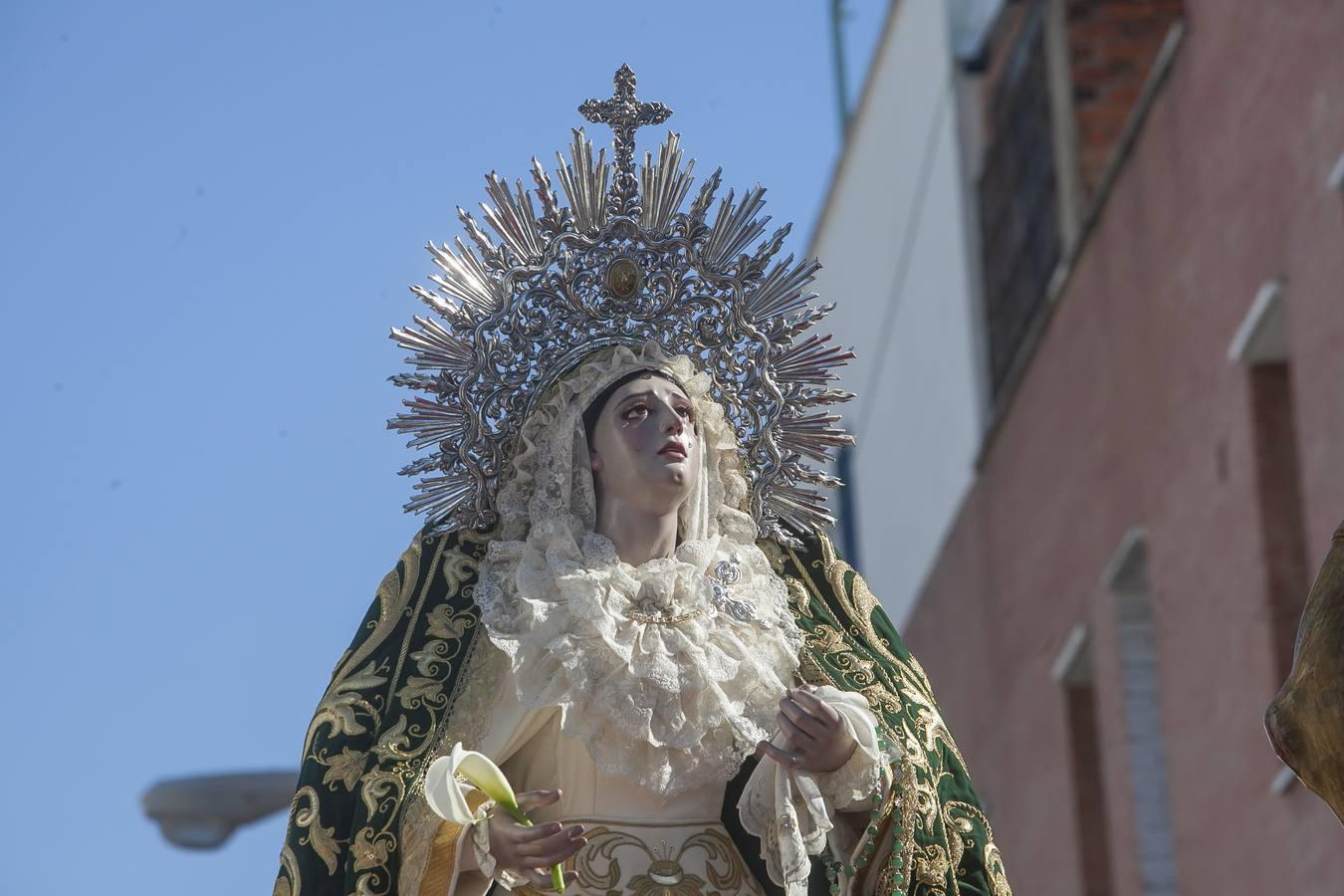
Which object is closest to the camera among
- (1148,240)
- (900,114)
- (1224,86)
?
(1224,86)

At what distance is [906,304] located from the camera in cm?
2338

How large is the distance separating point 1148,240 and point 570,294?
27.5 feet

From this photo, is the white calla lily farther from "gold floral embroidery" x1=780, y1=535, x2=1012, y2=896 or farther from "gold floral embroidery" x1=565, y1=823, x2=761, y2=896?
"gold floral embroidery" x1=780, y1=535, x2=1012, y2=896

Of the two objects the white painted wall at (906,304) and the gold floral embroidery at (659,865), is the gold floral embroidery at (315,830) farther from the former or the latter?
the white painted wall at (906,304)

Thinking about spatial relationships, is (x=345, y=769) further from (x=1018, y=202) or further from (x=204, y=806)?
(x=1018, y=202)

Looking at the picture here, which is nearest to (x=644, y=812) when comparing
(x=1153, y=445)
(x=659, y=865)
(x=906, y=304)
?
(x=659, y=865)

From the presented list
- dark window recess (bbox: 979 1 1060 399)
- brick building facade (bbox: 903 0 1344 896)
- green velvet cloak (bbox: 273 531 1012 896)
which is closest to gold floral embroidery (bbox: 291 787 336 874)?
green velvet cloak (bbox: 273 531 1012 896)

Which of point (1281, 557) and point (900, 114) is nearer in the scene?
point (1281, 557)

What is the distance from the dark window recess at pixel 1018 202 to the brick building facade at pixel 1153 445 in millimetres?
34

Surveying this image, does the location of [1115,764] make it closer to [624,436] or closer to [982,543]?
[982,543]

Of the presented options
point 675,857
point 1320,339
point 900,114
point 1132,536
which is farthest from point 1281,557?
point 900,114

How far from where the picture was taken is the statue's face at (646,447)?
8.42 meters

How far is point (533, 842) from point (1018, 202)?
41.0ft

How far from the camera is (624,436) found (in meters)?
8.46
